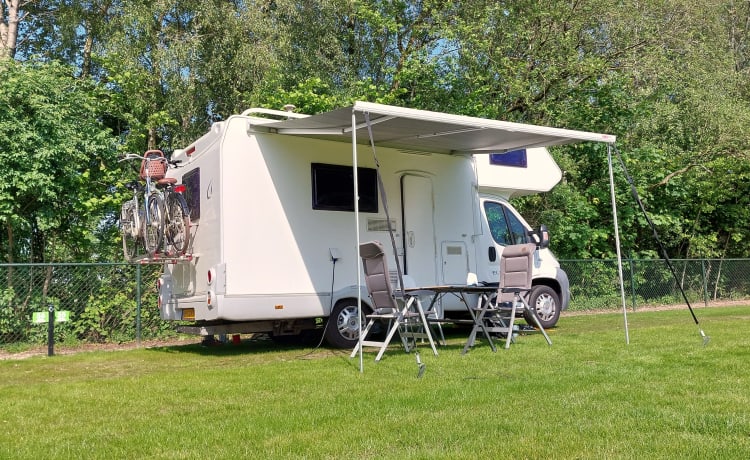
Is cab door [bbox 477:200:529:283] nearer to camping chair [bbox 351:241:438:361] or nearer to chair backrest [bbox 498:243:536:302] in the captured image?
chair backrest [bbox 498:243:536:302]

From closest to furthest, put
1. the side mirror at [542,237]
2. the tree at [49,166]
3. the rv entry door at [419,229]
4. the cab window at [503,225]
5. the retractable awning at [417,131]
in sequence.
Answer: the retractable awning at [417,131]
the rv entry door at [419,229]
the side mirror at [542,237]
the cab window at [503,225]
the tree at [49,166]

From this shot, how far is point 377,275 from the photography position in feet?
25.8

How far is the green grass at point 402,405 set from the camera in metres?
3.87

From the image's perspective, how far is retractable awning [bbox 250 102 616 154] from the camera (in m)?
7.43

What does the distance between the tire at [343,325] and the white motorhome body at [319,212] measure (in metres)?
0.01

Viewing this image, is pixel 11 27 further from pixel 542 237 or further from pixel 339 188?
pixel 542 237

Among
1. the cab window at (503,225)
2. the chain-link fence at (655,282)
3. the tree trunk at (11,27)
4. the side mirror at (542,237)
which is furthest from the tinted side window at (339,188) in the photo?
the tree trunk at (11,27)

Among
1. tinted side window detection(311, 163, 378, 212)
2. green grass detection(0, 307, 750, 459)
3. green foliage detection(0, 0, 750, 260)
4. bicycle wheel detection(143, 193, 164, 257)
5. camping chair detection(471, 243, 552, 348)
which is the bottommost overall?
green grass detection(0, 307, 750, 459)

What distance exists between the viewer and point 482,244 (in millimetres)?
10586

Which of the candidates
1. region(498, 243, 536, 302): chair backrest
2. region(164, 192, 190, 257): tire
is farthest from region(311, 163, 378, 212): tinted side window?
region(498, 243, 536, 302): chair backrest

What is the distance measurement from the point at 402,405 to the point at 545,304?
6461 mm

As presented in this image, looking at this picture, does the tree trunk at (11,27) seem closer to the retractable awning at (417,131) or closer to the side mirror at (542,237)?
the retractable awning at (417,131)

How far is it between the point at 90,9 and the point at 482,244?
11.0 m

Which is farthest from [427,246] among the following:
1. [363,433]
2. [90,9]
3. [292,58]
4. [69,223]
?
[90,9]
